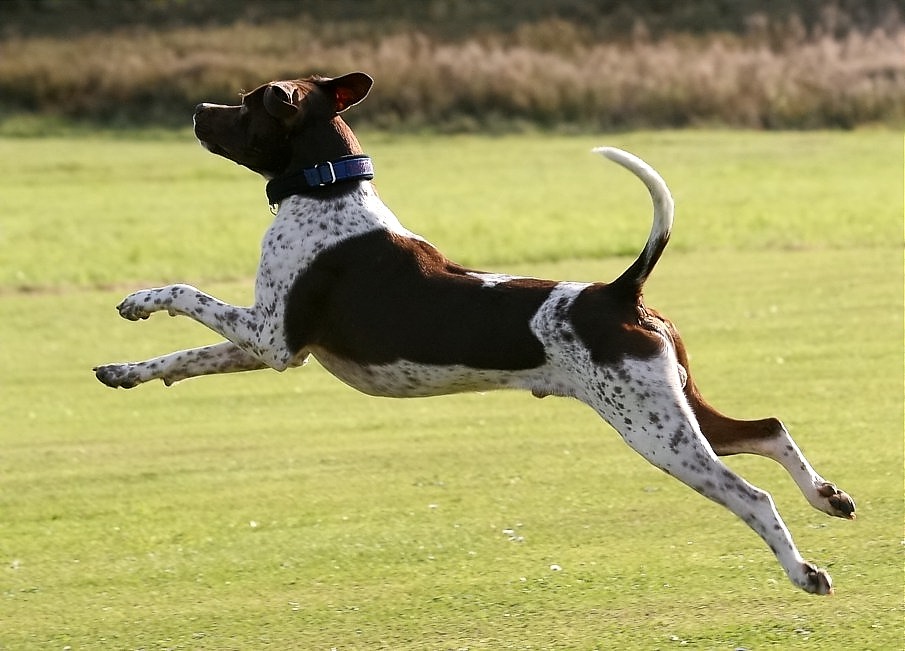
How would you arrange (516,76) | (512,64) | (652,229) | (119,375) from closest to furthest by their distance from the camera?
(652,229) < (119,375) < (516,76) < (512,64)

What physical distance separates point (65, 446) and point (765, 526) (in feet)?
19.7

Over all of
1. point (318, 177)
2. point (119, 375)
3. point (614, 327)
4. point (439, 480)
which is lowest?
point (439, 480)

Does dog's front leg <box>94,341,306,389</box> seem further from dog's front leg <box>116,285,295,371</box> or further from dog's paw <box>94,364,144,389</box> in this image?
dog's front leg <box>116,285,295,371</box>

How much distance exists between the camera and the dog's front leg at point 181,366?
6805 mm

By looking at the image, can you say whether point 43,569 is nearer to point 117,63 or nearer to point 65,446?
point 65,446

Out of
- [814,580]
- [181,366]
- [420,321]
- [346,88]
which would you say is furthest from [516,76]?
[814,580]

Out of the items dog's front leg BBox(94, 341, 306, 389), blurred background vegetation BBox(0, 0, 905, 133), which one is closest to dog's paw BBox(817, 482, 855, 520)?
dog's front leg BBox(94, 341, 306, 389)

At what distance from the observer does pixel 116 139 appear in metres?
32.9

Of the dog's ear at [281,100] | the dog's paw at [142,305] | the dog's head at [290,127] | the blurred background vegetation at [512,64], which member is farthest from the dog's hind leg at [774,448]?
the blurred background vegetation at [512,64]

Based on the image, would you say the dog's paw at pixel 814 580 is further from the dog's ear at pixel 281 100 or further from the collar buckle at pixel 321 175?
the dog's ear at pixel 281 100

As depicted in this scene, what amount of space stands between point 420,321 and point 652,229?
36.5 inches

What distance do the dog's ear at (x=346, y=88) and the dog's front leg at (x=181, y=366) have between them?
3.57 ft

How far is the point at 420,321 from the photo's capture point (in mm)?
6234

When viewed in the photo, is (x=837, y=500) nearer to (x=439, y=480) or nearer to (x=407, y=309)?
(x=407, y=309)
